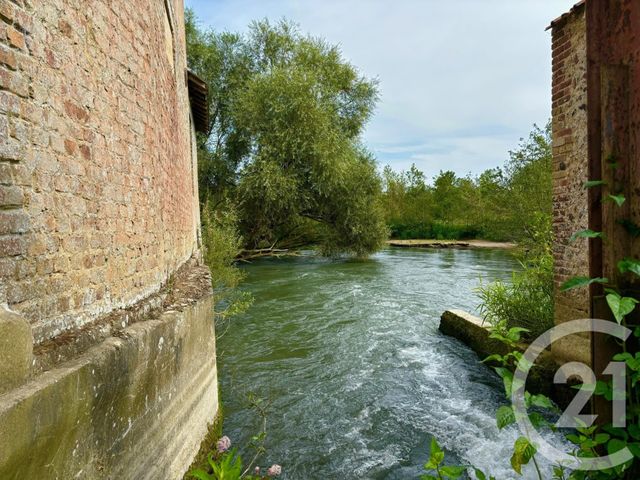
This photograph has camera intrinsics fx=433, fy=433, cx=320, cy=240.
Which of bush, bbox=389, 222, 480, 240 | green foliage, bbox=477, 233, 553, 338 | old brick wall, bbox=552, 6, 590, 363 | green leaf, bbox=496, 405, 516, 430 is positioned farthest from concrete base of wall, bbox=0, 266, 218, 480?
bush, bbox=389, 222, 480, 240

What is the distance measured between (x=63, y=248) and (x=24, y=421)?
2.98 feet

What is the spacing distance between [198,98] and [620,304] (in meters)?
9.14

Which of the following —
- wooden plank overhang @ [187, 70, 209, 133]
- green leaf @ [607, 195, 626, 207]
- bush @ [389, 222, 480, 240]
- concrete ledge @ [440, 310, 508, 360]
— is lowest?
concrete ledge @ [440, 310, 508, 360]

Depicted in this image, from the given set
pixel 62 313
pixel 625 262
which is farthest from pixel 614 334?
pixel 62 313

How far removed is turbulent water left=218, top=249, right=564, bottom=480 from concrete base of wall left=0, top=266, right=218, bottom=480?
110cm

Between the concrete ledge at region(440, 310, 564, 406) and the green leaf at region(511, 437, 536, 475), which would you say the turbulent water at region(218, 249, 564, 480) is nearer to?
the concrete ledge at region(440, 310, 564, 406)

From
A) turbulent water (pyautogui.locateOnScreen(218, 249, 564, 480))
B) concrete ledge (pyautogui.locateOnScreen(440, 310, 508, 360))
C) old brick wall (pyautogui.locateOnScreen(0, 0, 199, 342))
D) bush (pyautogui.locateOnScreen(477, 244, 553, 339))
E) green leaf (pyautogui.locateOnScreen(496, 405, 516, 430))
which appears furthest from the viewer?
concrete ledge (pyautogui.locateOnScreen(440, 310, 508, 360))

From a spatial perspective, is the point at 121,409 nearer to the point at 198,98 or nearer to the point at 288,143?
the point at 198,98

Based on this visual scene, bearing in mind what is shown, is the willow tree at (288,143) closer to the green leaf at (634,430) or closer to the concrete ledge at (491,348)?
the concrete ledge at (491,348)

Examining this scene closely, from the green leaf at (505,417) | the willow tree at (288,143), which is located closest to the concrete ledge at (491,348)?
the green leaf at (505,417)

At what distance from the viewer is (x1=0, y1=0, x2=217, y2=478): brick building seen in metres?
1.87

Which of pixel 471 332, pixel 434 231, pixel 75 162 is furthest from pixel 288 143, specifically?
pixel 434 231

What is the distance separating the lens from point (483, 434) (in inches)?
179

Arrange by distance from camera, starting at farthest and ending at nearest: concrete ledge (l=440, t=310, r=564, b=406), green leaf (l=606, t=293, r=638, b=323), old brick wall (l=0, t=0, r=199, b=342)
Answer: concrete ledge (l=440, t=310, r=564, b=406), old brick wall (l=0, t=0, r=199, b=342), green leaf (l=606, t=293, r=638, b=323)
